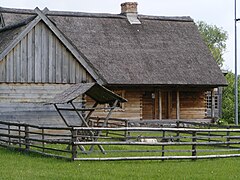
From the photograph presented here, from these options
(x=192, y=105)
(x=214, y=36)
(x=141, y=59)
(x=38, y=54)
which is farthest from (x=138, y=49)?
(x=214, y=36)

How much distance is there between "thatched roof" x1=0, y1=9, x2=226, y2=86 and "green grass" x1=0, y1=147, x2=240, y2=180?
14.6 m

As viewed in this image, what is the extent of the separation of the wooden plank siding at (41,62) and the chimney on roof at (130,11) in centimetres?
1389

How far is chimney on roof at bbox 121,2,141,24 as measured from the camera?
132 feet

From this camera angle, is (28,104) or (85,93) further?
(28,104)

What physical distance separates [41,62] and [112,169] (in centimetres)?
986

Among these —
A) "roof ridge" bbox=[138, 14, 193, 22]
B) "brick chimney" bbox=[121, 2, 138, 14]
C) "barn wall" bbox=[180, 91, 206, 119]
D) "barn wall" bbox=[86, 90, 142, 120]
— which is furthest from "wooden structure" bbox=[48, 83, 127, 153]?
"roof ridge" bbox=[138, 14, 193, 22]

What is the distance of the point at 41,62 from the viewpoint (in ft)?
86.2

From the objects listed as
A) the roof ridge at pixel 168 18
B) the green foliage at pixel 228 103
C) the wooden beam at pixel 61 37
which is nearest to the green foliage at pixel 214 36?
the green foliage at pixel 228 103

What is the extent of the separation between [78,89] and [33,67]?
5.37m

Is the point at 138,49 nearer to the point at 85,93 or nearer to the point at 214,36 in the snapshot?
the point at 85,93

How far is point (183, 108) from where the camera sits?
38.2 meters

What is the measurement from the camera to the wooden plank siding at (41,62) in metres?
25.7

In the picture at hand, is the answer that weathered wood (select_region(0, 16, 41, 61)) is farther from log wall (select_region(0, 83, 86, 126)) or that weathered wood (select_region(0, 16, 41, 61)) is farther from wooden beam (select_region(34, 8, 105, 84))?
log wall (select_region(0, 83, 86, 126))

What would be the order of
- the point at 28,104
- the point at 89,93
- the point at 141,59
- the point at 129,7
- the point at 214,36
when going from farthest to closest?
the point at 214,36 < the point at 129,7 < the point at 141,59 < the point at 28,104 < the point at 89,93
